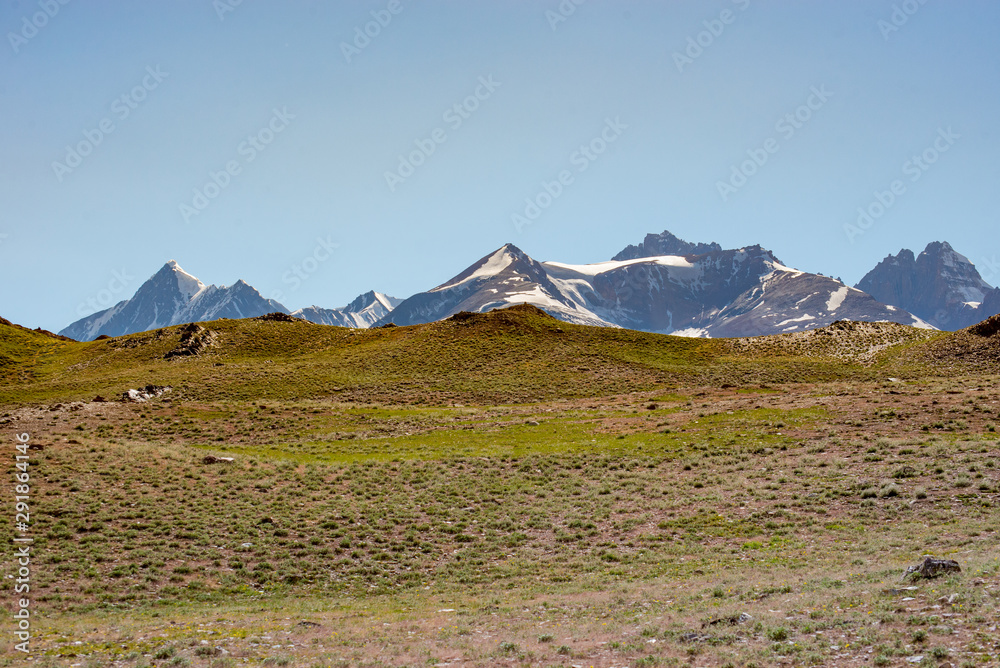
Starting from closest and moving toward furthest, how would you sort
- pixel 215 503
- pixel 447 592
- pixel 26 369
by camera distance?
1. pixel 447 592
2. pixel 215 503
3. pixel 26 369

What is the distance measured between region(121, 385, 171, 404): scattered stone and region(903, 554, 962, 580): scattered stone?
73.7 m

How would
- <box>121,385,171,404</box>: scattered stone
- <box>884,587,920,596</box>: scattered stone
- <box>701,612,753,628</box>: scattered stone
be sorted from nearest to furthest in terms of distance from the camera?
<box>701,612,753,628</box>: scattered stone, <box>884,587,920,596</box>: scattered stone, <box>121,385,171,404</box>: scattered stone

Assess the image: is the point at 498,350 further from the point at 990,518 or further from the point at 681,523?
the point at 990,518

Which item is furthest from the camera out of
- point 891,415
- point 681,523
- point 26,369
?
point 26,369

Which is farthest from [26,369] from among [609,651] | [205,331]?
[609,651]

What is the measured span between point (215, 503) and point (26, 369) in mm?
85454

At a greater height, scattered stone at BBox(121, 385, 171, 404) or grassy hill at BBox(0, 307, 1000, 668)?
scattered stone at BBox(121, 385, 171, 404)

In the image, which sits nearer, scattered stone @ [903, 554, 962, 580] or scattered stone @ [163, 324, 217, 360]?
scattered stone @ [903, 554, 962, 580]

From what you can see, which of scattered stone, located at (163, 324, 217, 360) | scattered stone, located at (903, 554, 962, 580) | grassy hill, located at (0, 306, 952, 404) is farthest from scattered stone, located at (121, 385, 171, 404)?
scattered stone, located at (903, 554, 962, 580)

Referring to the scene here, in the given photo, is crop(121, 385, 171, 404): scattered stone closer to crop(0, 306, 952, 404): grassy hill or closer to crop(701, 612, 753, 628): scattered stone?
crop(0, 306, 952, 404): grassy hill

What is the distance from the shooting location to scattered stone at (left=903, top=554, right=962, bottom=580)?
54.5ft

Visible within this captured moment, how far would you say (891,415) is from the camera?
46500mm

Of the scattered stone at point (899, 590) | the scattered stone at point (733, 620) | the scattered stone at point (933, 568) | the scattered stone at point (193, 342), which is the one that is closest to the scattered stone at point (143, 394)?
the scattered stone at point (193, 342)

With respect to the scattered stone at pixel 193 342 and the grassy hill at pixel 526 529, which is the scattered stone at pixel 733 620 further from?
the scattered stone at pixel 193 342
